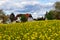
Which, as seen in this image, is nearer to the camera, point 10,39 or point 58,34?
point 10,39

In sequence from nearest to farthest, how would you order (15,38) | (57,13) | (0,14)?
(15,38), (57,13), (0,14)

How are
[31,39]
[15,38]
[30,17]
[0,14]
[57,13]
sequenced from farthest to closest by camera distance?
[30,17], [0,14], [57,13], [15,38], [31,39]

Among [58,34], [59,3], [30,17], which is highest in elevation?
[58,34]

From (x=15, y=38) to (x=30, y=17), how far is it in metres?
96.0

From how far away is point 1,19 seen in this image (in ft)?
322

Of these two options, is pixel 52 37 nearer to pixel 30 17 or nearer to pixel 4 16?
pixel 4 16

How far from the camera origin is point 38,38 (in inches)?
374

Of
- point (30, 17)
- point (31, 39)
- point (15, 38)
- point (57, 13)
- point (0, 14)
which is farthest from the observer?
point (30, 17)

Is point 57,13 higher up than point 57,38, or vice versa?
point 57,38

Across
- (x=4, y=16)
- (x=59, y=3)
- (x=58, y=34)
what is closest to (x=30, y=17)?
(x=4, y=16)

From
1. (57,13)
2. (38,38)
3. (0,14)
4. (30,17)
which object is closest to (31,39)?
(38,38)

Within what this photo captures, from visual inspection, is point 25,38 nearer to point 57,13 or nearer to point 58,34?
point 58,34

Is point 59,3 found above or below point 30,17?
above

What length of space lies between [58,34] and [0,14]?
3365 inches
